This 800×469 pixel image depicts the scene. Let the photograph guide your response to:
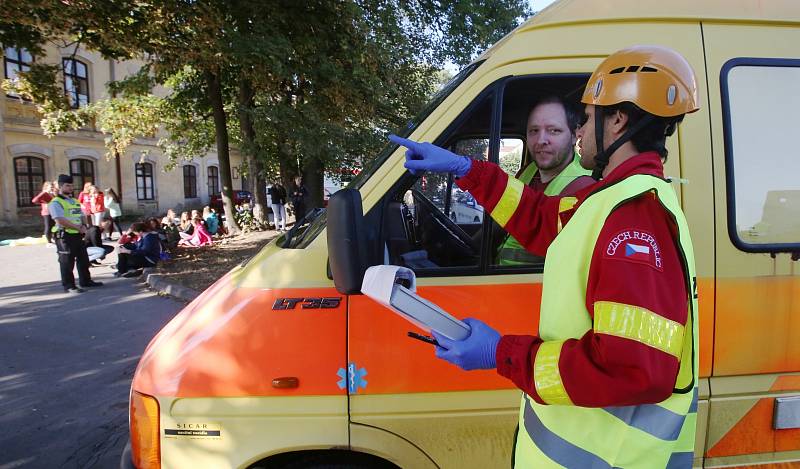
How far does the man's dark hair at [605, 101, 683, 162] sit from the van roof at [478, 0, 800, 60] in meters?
0.88

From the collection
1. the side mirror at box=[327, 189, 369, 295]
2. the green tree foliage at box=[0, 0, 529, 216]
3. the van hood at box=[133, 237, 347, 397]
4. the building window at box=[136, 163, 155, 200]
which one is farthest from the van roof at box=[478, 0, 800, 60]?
the building window at box=[136, 163, 155, 200]

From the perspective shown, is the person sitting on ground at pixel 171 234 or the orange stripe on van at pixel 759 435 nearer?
the orange stripe on van at pixel 759 435

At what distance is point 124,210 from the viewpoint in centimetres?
2369

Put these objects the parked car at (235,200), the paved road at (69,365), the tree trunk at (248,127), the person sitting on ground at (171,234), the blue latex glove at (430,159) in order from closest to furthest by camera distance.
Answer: the blue latex glove at (430,159) < the paved road at (69,365) < the person sitting on ground at (171,234) < the tree trunk at (248,127) < the parked car at (235,200)

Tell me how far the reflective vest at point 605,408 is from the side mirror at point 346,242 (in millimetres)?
518

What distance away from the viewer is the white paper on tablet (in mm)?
1196

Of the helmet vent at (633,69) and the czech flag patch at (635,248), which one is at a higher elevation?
the helmet vent at (633,69)

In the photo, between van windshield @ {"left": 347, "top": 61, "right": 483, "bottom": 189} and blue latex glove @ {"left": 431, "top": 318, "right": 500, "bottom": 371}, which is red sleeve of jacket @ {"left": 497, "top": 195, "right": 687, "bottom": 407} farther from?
van windshield @ {"left": 347, "top": 61, "right": 483, "bottom": 189}

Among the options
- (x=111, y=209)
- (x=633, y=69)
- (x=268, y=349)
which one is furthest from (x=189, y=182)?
(x=633, y=69)

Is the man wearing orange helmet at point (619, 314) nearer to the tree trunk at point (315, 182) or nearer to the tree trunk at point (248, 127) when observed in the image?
the tree trunk at point (248, 127)

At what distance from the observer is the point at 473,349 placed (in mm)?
1266

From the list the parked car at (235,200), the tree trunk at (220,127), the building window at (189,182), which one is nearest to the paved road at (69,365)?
the tree trunk at (220,127)

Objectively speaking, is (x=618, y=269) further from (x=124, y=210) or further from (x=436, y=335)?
(x=124, y=210)

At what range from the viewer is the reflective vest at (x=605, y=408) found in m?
1.16
